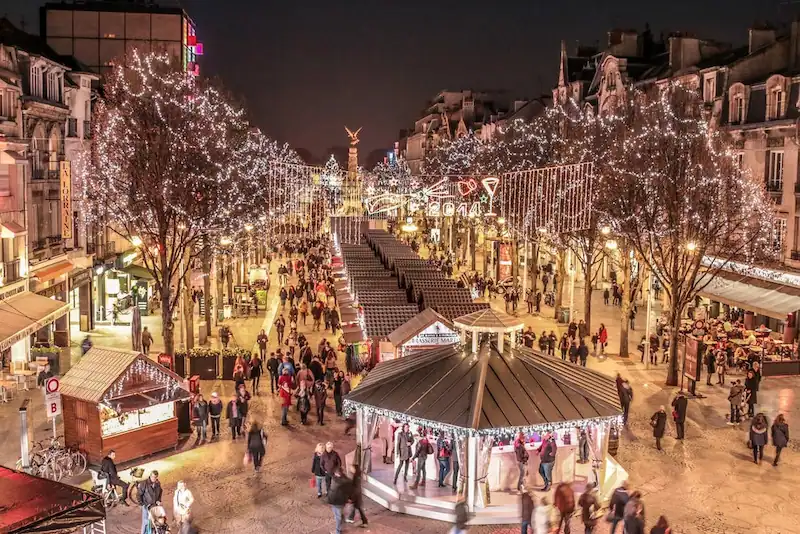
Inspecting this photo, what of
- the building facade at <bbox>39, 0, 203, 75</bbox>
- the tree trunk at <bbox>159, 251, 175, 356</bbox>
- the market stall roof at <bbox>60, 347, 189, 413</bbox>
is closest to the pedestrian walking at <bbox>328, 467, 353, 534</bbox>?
the market stall roof at <bbox>60, 347, 189, 413</bbox>

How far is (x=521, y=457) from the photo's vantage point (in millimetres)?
16156

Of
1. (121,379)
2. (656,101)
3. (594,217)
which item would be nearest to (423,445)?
(121,379)

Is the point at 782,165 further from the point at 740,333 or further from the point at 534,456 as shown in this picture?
the point at 534,456

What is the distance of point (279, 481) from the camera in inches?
699

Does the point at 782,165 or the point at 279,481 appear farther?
the point at 782,165

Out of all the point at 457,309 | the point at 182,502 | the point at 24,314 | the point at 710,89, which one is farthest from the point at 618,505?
the point at 710,89

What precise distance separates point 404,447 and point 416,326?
8128 millimetres

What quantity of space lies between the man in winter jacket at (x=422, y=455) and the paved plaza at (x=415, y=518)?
972 millimetres

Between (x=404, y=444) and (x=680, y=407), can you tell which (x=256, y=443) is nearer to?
(x=404, y=444)

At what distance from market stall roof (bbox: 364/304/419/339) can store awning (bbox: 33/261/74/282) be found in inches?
445

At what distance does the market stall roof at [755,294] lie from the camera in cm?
3020

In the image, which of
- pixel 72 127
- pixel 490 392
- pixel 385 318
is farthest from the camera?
pixel 72 127

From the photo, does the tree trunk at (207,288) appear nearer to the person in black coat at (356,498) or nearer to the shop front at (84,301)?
the shop front at (84,301)

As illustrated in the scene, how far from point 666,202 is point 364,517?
17391 millimetres
